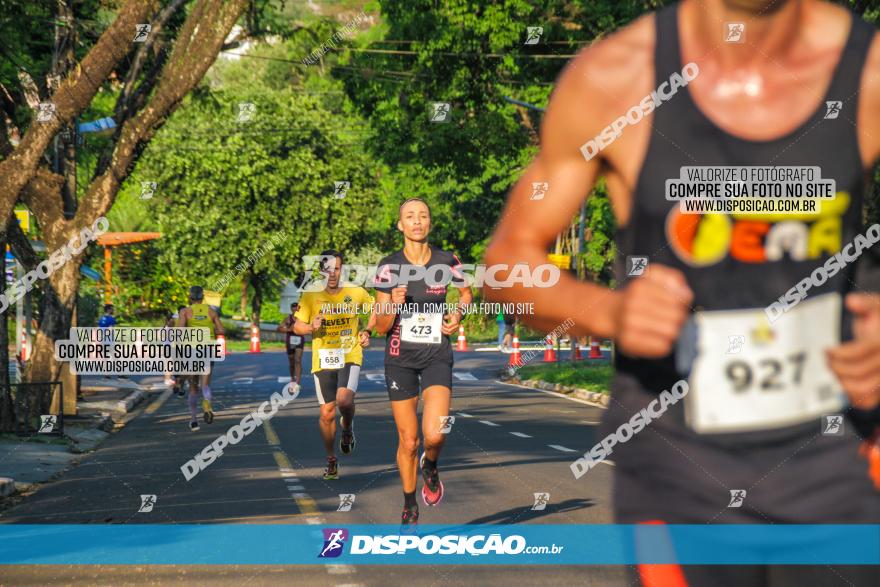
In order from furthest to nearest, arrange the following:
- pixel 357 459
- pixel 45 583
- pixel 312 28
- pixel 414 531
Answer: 1. pixel 312 28
2. pixel 357 459
3. pixel 414 531
4. pixel 45 583

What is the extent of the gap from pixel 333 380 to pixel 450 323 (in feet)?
13.9

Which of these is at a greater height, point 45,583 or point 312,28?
point 312,28

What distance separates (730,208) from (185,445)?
16.6 metres

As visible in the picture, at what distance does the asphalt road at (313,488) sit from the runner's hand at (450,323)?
1.56 m

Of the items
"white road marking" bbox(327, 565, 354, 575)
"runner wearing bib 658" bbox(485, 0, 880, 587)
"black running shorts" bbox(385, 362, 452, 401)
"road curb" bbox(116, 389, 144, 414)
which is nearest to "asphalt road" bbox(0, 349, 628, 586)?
"white road marking" bbox(327, 565, 354, 575)

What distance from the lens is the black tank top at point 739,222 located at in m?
2.47

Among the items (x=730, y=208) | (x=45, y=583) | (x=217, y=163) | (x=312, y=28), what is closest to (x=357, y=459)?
(x=45, y=583)

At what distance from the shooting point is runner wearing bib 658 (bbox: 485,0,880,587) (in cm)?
247

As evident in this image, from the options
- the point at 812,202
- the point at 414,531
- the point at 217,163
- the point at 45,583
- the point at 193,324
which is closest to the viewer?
the point at 812,202

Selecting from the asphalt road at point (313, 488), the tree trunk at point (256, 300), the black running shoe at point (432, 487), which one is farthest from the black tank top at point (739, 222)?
the tree trunk at point (256, 300)

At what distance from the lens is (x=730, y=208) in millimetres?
2584

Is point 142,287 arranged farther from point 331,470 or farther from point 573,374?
point 331,470

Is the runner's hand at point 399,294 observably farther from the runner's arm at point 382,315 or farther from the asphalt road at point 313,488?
the asphalt road at point 313,488

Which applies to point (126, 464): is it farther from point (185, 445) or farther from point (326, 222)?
point (326, 222)
